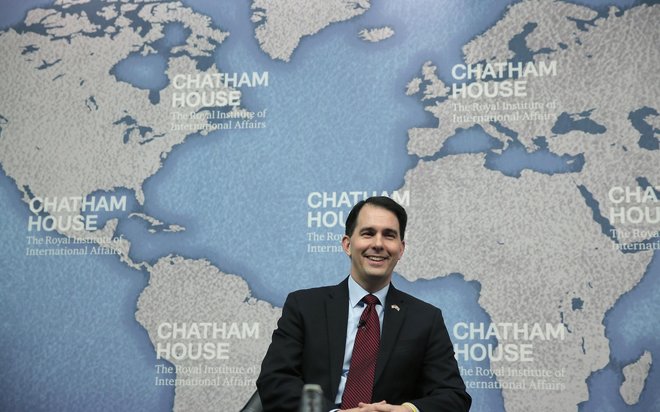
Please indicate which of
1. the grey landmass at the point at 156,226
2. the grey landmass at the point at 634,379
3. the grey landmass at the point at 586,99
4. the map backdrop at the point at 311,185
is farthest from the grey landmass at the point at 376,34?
the grey landmass at the point at 634,379

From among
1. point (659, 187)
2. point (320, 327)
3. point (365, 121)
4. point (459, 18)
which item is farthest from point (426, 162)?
point (320, 327)

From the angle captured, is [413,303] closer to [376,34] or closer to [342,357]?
[342,357]

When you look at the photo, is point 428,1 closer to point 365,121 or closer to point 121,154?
point 365,121

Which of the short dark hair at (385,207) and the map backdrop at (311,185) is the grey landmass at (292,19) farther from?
the short dark hair at (385,207)

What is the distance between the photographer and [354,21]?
11.3 feet

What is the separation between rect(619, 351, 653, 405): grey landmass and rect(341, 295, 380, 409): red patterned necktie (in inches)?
50.1

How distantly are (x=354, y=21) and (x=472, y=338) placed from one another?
1.53 metres

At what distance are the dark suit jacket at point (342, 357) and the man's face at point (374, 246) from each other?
87 mm

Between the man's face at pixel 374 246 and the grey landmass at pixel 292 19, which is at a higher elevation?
the grey landmass at pixel 292 19

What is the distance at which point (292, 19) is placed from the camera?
353cm

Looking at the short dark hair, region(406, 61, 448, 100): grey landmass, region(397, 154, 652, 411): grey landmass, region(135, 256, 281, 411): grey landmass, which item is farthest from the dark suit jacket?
region(406, 61, 448, 100): grey landmass

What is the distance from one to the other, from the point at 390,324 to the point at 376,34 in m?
1.67

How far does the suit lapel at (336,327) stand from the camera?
2.13m

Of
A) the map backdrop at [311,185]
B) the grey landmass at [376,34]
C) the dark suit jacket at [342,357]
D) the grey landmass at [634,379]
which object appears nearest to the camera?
the dark suit jacket at [342,357]
